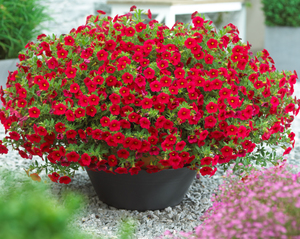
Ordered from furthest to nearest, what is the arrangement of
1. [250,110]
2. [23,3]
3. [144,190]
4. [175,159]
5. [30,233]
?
[23,3]
[144,190]
[250,110]
[175,159]
[30,233]

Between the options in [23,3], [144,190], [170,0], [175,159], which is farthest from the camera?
[170,0]

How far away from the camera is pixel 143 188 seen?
6.65 feet

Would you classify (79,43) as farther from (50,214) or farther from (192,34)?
(50,214)

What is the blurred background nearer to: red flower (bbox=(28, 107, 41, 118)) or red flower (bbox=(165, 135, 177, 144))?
red flower (bbox=(28, 107, 41, 118))

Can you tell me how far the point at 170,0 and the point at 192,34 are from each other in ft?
11.3

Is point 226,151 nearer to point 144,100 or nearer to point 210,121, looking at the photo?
point 210,121

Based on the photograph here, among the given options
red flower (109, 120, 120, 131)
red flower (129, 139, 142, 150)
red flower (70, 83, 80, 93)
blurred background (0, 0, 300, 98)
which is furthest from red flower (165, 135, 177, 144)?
blurred background (0, 0, 300, 98)

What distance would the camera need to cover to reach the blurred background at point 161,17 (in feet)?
14.6

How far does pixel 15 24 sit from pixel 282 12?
400cm

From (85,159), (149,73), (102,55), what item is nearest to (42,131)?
(85,159)

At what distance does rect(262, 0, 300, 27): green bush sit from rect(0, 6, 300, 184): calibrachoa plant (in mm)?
4201

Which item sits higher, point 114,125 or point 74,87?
point 74,87

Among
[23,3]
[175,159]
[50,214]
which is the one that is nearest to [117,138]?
[175,159]

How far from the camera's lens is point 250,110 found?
74.0 inches
